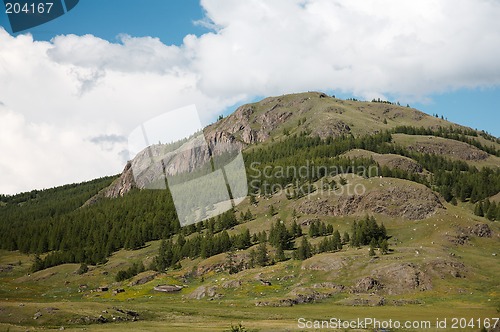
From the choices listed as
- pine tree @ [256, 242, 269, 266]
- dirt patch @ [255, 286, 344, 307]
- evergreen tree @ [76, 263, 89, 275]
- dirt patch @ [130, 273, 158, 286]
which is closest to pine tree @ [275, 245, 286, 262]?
pine tree @ [256, 242, 269, 266]

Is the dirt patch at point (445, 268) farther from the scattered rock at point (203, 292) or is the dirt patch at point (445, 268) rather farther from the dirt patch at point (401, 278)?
the scattered rock at point (203, 292)

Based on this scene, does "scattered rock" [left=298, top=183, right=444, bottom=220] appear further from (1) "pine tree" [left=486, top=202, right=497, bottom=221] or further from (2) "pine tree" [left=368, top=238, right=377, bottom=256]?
(2) "pine tree" [left=368, top=238, right=377, bottom=256]

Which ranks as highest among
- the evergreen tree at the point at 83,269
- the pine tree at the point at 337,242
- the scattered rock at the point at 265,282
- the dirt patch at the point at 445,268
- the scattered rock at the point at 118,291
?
the evergreen tree at the point at 83,269

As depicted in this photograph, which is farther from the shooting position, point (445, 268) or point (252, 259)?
point (252, 259)

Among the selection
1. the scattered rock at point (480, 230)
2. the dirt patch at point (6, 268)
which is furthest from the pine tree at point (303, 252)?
the dirt patch at point (6, 268)

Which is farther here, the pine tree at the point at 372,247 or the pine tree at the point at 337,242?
the pine tree at the point at 337,242

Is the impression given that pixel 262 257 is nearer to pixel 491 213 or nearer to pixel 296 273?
pixel 296 273

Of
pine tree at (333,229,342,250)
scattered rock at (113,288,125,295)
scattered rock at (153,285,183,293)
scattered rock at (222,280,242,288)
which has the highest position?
pine tree at (333,229,342,250)

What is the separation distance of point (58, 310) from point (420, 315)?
198ft

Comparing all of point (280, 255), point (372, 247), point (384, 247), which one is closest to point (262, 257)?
point (280, 255)

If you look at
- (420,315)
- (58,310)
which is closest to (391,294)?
(420,315)

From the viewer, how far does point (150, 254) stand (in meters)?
188

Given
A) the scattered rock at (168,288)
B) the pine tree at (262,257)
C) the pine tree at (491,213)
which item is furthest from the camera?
the pine tree at (491,213)

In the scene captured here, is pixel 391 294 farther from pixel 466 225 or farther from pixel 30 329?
pixel 30 329
